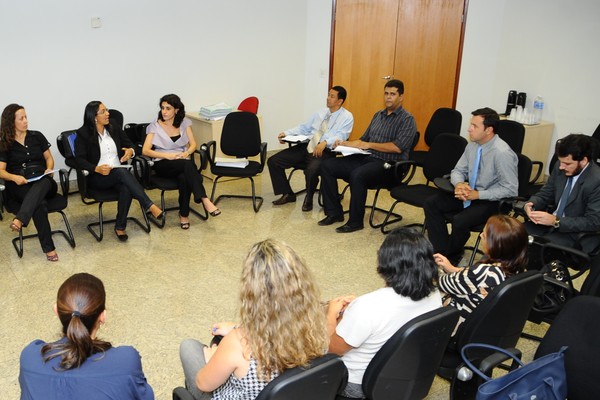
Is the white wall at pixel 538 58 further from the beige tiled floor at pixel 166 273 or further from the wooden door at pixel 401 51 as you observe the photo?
the beige tiled floor at pixel 166 273

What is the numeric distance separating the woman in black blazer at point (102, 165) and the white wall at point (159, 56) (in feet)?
4.35

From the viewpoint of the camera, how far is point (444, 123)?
17.9 feet

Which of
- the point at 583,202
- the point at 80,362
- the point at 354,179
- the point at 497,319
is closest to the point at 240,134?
the point at 354,179

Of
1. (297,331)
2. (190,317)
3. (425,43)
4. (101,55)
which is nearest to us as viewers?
(297,331)

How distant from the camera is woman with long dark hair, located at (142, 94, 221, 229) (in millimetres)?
4691

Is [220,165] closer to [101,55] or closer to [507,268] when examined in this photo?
[101,55]

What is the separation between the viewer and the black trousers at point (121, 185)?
4.37 m

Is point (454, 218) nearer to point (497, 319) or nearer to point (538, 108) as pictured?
point (497, 319)

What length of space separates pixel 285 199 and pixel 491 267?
3207mm

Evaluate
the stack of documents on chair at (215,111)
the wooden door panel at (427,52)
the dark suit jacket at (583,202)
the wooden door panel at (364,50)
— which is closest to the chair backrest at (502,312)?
the dark suit jacket at (583,202)

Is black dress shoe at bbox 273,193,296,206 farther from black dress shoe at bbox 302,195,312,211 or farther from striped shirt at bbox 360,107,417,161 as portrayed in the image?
striped shirt at bbox 360,107,417,161

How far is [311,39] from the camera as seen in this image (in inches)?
281

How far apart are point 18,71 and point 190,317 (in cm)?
339

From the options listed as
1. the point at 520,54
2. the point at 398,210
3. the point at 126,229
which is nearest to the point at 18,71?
the point at 126,229
